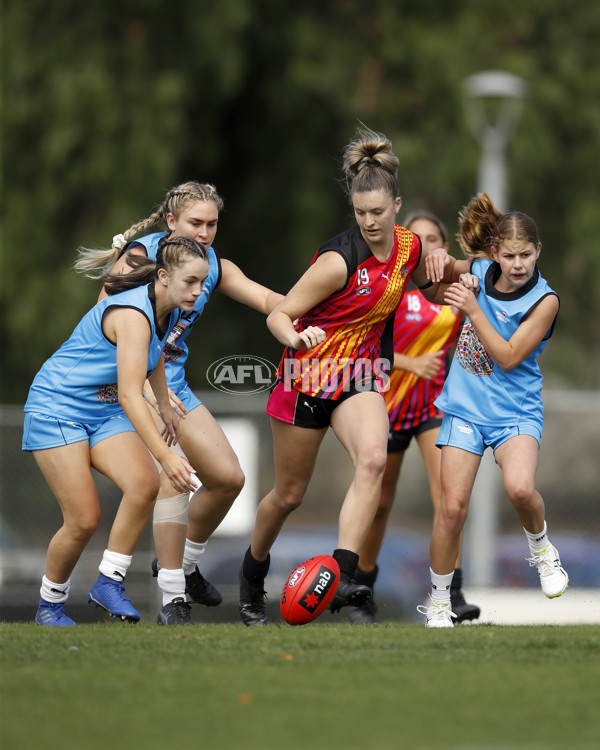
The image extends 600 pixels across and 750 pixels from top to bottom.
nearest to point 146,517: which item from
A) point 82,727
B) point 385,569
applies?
point 82,727

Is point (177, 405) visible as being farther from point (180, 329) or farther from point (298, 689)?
point (298, 689)

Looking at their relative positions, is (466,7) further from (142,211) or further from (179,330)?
(179,330)

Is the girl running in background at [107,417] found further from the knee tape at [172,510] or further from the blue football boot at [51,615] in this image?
the knee tape at [172,510]

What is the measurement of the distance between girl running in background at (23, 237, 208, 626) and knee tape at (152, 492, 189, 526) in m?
0.33

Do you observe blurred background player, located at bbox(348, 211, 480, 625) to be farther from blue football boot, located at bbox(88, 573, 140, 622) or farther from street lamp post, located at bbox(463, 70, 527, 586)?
street lamp post, located at bbox(463, 70, 527, 586)

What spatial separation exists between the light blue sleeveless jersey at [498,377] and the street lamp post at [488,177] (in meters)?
5.38

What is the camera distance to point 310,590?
17.2ft

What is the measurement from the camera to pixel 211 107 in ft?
51.5

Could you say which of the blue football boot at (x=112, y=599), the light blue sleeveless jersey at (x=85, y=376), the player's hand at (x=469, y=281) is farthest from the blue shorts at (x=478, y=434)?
the blue football boot at (x=112, y=599)

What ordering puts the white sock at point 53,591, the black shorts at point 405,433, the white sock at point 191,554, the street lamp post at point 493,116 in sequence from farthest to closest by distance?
1. the street lamp post at point 493,116
2. the black shorts at point 405,433
3. the white sock at point 191,554
4. the white sock at point 53,591

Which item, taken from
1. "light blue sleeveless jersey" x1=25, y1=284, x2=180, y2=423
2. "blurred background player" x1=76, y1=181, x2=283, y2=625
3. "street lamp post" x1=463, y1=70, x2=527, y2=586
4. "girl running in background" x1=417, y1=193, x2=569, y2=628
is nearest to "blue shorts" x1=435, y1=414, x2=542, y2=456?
"girl running in background" x1=417, y1=193, x2=569, y2=628

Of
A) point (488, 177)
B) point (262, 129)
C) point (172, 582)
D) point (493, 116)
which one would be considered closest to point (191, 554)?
point (172, 582)

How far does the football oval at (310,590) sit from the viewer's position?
17.1 ft

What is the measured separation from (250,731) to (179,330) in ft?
9.72
